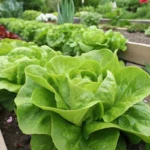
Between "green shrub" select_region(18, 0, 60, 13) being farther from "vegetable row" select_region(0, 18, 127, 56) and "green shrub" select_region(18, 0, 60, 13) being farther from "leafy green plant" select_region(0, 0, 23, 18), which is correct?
"vegetable row" select_region(0, 18, 127, 56)

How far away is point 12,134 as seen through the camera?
145cm

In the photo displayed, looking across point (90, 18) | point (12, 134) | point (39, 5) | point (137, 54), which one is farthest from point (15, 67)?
point (39, 5)

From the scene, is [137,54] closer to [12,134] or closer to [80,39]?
[80,39]

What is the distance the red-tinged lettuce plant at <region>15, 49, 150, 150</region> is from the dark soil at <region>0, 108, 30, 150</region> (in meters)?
0.29

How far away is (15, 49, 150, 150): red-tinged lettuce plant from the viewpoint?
0.93m

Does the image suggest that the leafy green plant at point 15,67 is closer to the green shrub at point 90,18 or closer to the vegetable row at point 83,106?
the vegetable row at point 83,106

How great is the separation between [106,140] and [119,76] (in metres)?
0.27

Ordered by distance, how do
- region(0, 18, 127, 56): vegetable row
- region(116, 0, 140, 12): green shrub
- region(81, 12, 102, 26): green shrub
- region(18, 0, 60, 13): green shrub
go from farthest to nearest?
region(18, 0, 60, 13): green shrub
region(116, 0, 140, 12): green shrub
region(81, 12, 102, 26): green shrub
region(0, 18, 127, 56): vegetable row

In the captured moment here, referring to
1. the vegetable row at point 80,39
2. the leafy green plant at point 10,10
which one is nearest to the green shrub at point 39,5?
the leafy green plant at point 10,10

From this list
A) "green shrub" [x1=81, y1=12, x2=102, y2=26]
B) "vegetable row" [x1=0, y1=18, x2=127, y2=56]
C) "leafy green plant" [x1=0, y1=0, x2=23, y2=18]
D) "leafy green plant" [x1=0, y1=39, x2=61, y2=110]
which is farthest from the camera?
"leafy green plant" [x1=0, y1=0, x2=23, y2=18]

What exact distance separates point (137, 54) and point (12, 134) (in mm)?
1649

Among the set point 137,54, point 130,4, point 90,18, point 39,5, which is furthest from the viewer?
point 39,5

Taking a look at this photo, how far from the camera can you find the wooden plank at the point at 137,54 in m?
2.54

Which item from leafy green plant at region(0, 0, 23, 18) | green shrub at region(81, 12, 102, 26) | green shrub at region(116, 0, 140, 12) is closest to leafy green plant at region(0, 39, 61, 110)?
green shrub at region(81, 12, 102, 26)
